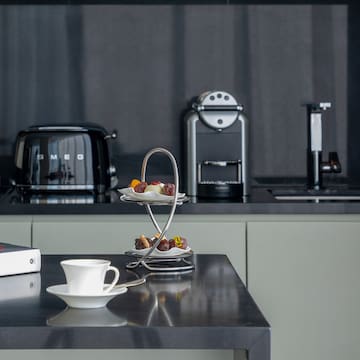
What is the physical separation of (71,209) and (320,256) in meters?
0.81

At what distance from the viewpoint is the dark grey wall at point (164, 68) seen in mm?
3352

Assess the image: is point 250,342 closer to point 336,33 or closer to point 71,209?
point 71,209

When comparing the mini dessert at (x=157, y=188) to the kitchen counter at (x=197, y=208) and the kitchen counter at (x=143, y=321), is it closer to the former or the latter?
the kitchen counter at (x=143, y=321)

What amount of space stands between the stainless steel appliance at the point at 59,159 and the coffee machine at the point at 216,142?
1.13ft

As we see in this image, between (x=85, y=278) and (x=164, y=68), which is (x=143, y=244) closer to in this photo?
(x=85, y=278)

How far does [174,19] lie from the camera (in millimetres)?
3354

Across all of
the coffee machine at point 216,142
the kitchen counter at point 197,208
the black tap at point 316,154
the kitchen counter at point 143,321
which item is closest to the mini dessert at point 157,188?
the kitchen counter at point 143,321

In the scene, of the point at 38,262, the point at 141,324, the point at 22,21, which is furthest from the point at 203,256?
the point at 22,21

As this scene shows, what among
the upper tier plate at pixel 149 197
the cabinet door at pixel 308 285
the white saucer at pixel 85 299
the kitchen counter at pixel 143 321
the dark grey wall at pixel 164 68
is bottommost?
the cabinet door at pixel 308 285

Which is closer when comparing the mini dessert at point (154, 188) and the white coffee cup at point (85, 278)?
the white coffee cup at point (85, 278)

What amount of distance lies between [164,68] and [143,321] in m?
2.25

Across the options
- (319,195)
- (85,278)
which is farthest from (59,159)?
(85,278)

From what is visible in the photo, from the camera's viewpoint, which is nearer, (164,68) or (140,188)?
(140,188)

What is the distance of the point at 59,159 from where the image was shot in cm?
296
